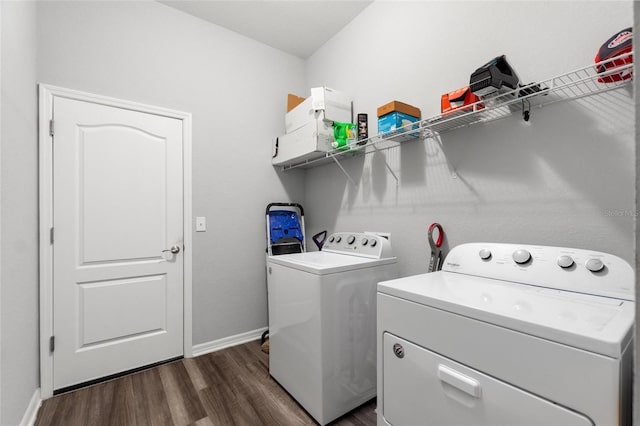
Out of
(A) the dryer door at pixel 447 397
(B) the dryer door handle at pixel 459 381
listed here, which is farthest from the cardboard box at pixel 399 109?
(B) the dryer door handle at pixel 459 381

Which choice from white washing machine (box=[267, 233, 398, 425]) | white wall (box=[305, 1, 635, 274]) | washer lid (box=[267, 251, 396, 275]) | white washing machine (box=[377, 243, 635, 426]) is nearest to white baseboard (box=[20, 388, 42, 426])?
white washing machine (box=[267, 233, 398, 425])

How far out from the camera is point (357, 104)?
7.88 feet

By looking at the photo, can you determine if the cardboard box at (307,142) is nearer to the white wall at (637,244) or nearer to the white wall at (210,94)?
the white wall at (210,94)

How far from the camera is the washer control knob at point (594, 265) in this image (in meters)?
1.03

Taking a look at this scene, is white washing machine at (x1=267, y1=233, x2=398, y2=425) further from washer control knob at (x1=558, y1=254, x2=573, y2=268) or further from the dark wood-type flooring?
washer control knob at (x1=558, y1=254, x2=573, y2=268)

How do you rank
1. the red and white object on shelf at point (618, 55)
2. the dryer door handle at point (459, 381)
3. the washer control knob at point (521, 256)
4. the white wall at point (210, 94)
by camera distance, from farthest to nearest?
the white wall at point (210, 94)
the washer control knob at point (521, 256)
the red and white object on shelf at point (618, 55)
the dryer door handle at point (459, 381)

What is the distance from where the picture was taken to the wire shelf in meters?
1.06

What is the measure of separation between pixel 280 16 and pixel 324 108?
3.12ft

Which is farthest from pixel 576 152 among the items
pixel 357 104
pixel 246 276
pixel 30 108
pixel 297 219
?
pixel 30 108

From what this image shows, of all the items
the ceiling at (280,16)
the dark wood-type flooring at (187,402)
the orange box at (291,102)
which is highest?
the ceiling at (280,16)

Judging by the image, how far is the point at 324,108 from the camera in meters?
2.25

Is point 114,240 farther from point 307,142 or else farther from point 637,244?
point 637,244

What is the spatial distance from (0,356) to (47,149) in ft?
4.22

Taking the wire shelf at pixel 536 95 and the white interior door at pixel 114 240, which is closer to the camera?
the wire shelf at pixel 536 95
